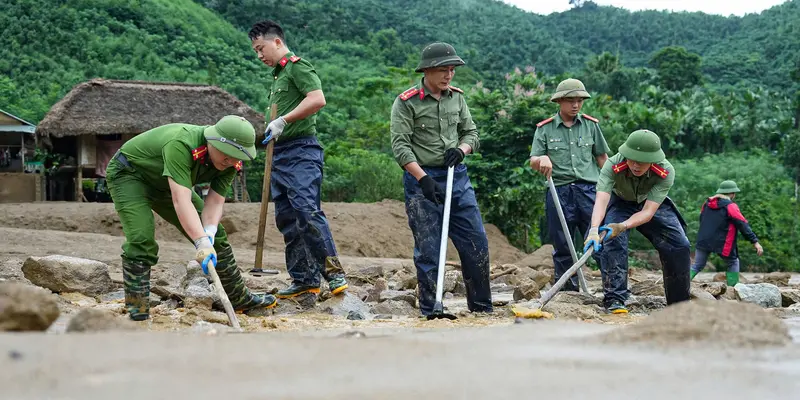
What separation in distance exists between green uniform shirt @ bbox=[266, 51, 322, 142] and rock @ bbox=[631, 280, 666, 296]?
3.18m

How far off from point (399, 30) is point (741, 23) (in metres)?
34.3

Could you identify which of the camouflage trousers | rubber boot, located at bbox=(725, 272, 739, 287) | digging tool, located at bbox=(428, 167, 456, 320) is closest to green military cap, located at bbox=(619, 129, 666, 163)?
digging tool, located at bbox=(428, 167, 456, 320)

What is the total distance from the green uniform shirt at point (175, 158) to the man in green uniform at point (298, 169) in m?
0.85

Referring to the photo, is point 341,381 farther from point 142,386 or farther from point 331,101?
point 331,101

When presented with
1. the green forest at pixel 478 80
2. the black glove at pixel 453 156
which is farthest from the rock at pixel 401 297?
the green forest at pixel 478 80

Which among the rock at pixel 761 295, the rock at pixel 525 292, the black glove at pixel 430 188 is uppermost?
the black glove at pixel 430 188

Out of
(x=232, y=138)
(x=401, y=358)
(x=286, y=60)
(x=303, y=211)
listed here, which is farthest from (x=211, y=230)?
(x=401, y=358)

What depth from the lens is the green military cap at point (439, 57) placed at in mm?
5949

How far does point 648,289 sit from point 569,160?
1.29 m

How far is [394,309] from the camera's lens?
643cm

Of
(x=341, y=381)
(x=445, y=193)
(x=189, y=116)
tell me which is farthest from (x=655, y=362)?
(x=189, y=116)

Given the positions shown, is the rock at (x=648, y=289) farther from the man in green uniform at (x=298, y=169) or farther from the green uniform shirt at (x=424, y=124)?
the man in green uniform at (x=298, y=169)

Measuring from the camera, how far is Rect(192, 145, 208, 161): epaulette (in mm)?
5211

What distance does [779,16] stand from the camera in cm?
7006
